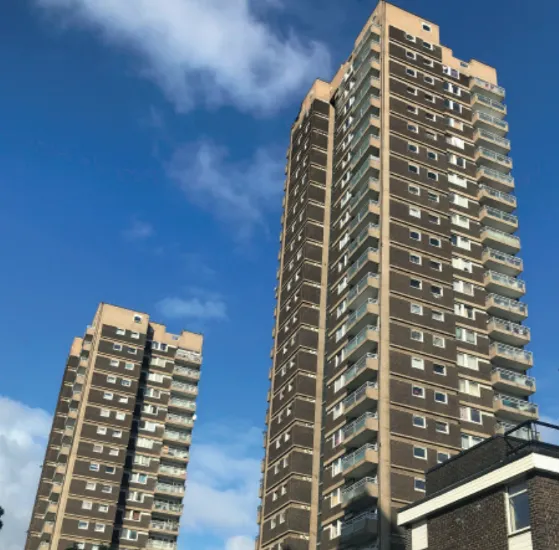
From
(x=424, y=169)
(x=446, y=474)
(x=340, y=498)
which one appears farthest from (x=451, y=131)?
(x=446, y=474)

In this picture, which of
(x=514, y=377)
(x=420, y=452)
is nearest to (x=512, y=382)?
(x=514, y=377)

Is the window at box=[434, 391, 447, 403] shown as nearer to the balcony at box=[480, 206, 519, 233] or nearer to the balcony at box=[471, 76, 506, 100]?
the balcony at box=[480, 206, 519, 233]

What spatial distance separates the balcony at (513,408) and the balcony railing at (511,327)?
6.24 meters

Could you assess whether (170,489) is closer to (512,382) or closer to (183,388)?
(183,388)

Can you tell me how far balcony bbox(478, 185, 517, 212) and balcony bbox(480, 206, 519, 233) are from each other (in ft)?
2.72

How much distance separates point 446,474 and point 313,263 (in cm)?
4305

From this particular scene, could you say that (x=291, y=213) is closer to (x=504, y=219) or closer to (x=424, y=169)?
(x=424, y=169)

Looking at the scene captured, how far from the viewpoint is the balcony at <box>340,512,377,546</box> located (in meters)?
52.1

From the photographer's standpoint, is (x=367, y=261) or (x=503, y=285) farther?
(x=503, y=285)

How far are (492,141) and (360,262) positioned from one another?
23.0m

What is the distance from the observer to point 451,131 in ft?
253

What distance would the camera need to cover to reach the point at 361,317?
63031mm

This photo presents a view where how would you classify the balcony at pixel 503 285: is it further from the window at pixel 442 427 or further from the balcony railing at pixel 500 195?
the window at pixel 442 427

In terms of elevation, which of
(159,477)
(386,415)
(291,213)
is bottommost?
(386,415)
